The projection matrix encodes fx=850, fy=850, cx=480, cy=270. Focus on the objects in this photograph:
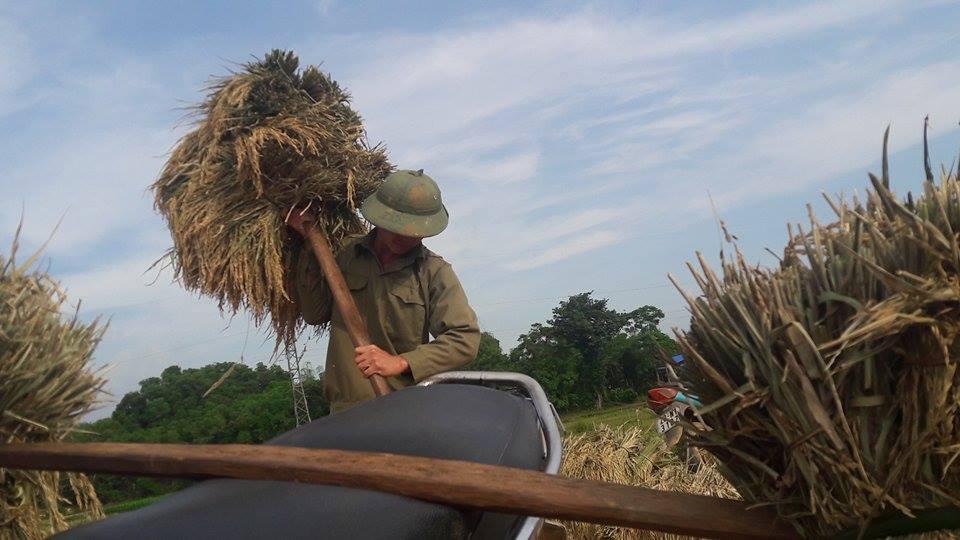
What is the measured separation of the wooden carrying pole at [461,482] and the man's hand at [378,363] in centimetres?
175

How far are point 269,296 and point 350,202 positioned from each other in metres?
0.66

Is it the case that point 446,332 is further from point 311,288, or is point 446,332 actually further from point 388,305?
point 311,288

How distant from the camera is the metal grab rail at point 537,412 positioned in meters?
2.28

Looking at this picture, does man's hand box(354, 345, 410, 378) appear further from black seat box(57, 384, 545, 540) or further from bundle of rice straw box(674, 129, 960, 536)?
bundle of rice straw box(674, 129, 960, 536)

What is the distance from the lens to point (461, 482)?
1.89 metres

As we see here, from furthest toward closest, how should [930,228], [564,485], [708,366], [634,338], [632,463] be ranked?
1. [634,338]
2. [632,463]
3. [564,485]
4. [708,366]
5. [930,228]

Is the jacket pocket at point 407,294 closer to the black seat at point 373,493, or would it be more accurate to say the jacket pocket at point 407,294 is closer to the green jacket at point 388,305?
the green jacket at point 388,305

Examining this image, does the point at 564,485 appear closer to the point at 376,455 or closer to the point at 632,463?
the point at 376,455

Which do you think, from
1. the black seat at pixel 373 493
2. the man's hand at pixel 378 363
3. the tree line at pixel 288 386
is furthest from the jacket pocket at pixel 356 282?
the tree line at pixel 288 386

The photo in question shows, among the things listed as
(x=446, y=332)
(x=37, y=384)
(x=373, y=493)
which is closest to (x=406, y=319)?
(x=446, y=332)

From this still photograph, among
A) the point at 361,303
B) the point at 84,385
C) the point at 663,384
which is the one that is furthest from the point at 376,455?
the point at 361,303

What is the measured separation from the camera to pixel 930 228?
1.50m

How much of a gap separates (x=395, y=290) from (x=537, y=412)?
1737mm

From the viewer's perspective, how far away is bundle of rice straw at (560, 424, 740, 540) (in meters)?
5.27
